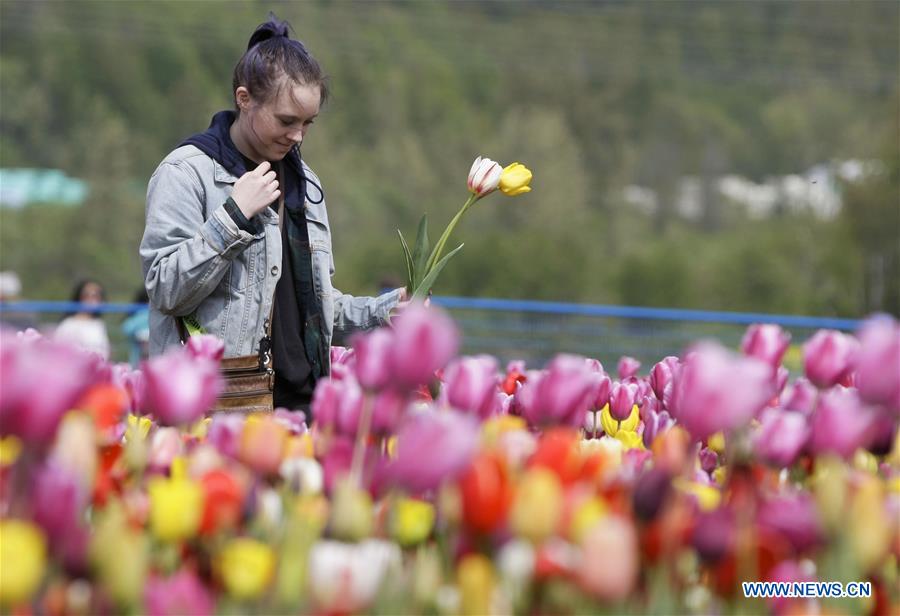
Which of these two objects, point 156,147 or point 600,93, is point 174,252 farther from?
point 600,93

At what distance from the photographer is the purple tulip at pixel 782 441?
6.46ft

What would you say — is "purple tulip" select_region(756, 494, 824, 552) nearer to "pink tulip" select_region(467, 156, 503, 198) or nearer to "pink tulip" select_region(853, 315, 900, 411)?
"pink tulip" select_region(853, 315, 900, 411)

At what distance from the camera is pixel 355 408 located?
1.95m

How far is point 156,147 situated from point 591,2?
22585mm

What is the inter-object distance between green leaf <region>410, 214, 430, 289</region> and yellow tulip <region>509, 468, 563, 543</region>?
71.7 inches

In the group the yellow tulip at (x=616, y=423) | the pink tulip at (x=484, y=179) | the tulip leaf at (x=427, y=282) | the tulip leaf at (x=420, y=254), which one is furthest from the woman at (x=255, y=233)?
the yellow tulip at (x=616, y=423)

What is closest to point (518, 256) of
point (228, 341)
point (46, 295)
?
point (46, 295)

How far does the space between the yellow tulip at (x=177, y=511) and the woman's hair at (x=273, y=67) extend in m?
1.99

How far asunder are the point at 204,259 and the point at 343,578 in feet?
6.12

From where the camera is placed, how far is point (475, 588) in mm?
1593

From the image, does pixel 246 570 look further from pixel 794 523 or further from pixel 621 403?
pixel 621 403

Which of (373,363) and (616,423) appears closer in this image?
(373,363)

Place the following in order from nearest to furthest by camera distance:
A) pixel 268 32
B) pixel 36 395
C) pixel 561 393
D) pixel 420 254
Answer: pixel 36 395 < pixel 561 393 < pixel 420 254 < pixel 268 32

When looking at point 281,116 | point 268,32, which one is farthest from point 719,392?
point 268,32
